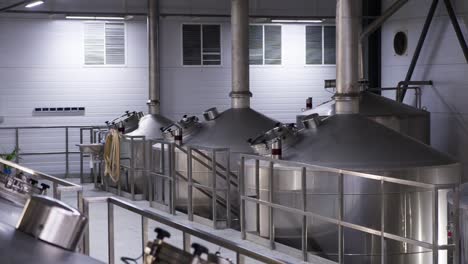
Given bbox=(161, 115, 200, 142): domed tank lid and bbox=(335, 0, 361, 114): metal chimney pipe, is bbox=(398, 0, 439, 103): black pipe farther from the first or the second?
bbox=(335, 0, 361, 114): metal chimney pipe

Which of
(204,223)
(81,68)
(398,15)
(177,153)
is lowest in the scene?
(204,223)

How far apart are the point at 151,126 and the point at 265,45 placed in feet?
15.3

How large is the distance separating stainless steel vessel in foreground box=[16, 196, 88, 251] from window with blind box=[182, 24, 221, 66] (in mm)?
14500

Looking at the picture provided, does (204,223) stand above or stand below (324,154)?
below

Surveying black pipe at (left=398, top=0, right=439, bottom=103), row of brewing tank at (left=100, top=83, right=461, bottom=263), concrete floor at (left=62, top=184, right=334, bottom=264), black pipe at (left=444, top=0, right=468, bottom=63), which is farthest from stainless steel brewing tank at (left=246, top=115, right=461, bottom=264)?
black pipe at (left=398, top=0, right=439, bottom=103)

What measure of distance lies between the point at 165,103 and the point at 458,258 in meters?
11.8

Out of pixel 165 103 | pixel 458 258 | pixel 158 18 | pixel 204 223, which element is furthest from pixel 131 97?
pixel 458 258

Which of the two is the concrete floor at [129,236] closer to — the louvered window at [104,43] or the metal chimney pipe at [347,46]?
the metal chimney pipe at [347,46]

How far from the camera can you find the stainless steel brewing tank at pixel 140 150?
44.5ft

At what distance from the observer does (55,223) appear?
325cm

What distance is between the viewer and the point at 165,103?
17.6 meters

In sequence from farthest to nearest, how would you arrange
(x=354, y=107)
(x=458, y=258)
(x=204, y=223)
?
1. (x=204, y=223)
2. (x=354, y=107)
3. (x=458, y=258)

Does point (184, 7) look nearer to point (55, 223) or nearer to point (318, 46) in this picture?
point (318, 46)

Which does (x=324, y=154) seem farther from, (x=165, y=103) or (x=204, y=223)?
(x=165, y=103)
